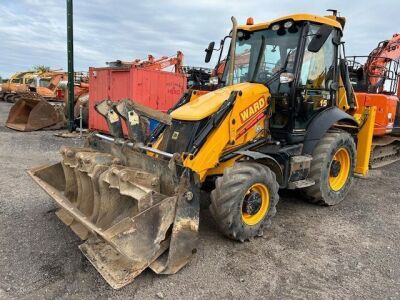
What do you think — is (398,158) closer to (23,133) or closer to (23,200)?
(23,200)

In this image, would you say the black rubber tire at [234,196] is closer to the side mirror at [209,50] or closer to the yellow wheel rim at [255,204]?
the yellow wheel rim at [255,204]

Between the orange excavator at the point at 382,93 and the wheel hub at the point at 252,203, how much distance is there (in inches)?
182

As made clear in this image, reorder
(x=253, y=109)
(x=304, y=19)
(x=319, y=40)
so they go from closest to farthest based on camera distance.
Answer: (x=319, y=40) < (x=253, y=109) < (x=304, y=19)

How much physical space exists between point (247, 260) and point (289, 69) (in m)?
2.52

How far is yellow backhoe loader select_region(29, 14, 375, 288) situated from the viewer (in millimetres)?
3523

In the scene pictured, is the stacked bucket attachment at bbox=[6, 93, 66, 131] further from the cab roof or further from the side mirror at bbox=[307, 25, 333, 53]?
the side mirror at bbox=[307, 25, 333, 53]

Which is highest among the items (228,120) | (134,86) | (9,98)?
(134,86)

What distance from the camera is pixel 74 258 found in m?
3.84

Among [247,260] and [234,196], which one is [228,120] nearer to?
[234,196]

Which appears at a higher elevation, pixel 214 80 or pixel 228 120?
pixel 214 80

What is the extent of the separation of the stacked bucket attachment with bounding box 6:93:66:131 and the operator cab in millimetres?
9891

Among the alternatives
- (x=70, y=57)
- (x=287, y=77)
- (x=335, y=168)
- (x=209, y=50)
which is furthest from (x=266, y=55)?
(x=70, y=57)

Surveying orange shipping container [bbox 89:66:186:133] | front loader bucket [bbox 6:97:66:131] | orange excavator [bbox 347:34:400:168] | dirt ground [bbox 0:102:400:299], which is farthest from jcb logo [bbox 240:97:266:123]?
front loader bucket [bbox 6:97:66:131]

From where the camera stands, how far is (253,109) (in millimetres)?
4758
